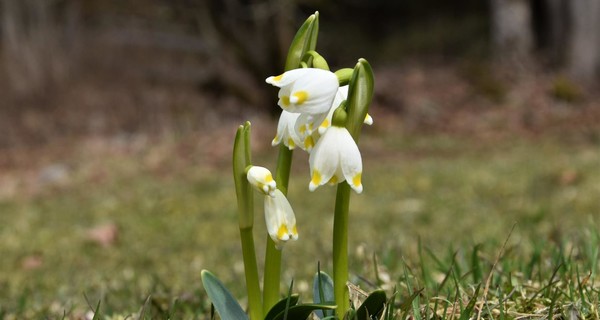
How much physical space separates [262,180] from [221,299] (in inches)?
13.0

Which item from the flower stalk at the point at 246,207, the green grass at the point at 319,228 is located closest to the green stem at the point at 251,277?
the flower stalk at the point at 246,207

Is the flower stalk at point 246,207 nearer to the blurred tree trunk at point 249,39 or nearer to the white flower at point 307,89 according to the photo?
the white flower at point 307,89

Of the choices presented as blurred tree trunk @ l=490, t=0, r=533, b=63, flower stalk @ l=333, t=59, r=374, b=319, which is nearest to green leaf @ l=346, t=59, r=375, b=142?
flower stalk @ l=333, t=59, r=374, b=319

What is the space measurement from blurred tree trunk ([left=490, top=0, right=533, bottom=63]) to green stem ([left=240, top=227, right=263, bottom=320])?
13.1m

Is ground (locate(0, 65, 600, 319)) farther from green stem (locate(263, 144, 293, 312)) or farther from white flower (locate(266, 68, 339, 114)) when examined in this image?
white flower (locate(266, 68, 339, 114))

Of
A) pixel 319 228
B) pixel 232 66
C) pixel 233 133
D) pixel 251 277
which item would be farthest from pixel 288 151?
pixel 232 66

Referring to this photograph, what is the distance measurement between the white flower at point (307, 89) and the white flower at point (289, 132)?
0.08 m

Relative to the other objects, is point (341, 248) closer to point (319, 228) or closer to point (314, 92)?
point (314, 92)

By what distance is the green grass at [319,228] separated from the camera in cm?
271

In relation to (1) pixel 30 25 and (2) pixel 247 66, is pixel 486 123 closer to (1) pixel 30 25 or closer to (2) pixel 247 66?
(2) pixel 247 66

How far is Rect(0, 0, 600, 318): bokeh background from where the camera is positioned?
5.20 meters

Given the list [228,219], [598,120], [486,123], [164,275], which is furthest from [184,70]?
[164,275]

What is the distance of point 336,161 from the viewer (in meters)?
1.68

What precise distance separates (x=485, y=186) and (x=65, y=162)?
19.7 ft
